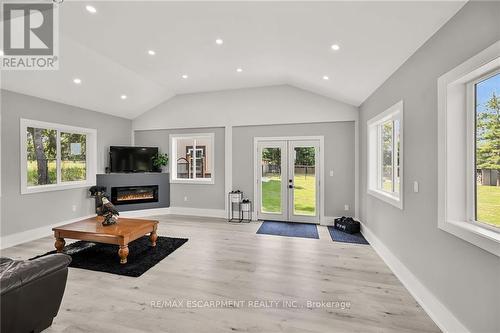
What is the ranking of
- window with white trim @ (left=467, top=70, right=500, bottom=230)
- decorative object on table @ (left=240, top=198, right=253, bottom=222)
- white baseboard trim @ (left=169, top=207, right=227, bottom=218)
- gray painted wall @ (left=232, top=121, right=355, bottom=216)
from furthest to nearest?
white baseboard trim @ (left=169, top=207, right=227, bottom=218)
decorative object on table @ (left=240, top=198, right=253, bottom=222)
gray painted wall @ (left=232, top=121, right=355, bottom=216)
window with white trim @ (left=467, top=70, right=500, bottom=230)

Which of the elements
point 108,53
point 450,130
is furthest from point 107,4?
point 450,130

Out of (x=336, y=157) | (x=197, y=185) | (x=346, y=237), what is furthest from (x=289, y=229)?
(x=197, y=185)

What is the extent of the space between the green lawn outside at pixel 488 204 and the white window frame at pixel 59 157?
648cm

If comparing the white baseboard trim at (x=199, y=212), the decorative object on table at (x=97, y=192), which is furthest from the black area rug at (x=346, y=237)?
the decorative object on table at (x=97, y=192)

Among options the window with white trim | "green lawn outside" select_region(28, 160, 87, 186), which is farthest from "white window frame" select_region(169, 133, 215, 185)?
the window with white trim

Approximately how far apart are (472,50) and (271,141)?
13.4ft

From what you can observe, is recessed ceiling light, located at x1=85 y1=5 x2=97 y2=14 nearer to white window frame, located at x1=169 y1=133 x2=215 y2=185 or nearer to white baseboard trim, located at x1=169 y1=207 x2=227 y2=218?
white window frame, located at x1=169 y1=133 x2=215 y2=185

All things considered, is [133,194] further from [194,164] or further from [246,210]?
[246,210]

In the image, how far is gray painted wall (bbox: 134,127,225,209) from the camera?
598 cm

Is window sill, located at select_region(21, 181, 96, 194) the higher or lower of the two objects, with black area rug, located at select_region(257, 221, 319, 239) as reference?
higher

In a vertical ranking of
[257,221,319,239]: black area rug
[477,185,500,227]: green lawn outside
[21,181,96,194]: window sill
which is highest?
[477,185,500,227]: green lawn outside

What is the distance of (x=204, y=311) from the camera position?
2213 mm

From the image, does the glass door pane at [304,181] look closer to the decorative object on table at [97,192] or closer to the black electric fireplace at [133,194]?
the black electric fireplace at [133,194]

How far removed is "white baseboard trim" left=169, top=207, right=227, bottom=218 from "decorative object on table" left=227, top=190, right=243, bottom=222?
208 millimetres
